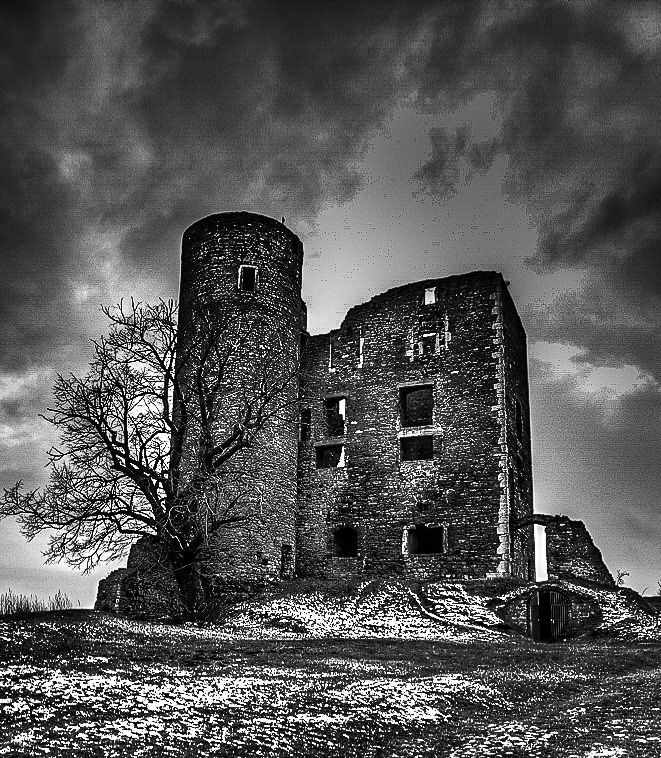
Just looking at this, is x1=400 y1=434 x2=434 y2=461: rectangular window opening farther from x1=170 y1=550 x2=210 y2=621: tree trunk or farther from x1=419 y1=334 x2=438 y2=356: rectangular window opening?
x1=170 y1=550 x2=210 y2=621: tree trunk

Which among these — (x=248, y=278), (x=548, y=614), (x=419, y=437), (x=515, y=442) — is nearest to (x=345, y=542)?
(x=419, y=437)

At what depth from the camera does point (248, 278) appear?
29844mm

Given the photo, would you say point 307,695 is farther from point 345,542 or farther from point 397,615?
point 345,542

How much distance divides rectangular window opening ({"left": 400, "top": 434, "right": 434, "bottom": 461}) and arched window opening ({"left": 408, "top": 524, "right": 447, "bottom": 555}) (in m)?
2.47

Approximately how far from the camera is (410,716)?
36.8 feet

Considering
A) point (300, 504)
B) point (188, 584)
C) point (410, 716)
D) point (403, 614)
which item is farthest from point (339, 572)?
point (410, 716)

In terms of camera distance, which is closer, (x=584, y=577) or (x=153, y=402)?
(x=153, y=402)

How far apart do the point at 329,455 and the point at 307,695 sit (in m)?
19.5

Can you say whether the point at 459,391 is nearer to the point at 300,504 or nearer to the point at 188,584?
the point at 300,504

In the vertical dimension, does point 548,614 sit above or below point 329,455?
below

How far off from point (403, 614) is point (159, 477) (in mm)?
7162

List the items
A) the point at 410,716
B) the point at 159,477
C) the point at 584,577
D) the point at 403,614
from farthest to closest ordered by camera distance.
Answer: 1. the point at 584,577
2. the point at 403,614
3. the point at 159,477
4. the point at 410,716

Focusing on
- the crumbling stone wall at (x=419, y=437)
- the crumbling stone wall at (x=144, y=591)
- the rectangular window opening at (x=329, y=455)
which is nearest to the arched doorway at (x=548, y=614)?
the crumbling stone wall at (x=419, y=437)

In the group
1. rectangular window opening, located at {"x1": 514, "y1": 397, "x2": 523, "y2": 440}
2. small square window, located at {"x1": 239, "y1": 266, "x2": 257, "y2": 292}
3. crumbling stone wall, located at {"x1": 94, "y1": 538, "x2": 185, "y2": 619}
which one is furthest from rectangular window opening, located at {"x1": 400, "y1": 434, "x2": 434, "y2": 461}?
crumbling stone wall, located at {"x1": 94, "y1": 538, "x2": 185, "y2": 619}
